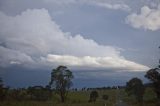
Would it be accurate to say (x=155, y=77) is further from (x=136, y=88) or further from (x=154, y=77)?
(x=136, y=88)

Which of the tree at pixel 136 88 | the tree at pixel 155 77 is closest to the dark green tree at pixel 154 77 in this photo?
the tree at pixel 155 77

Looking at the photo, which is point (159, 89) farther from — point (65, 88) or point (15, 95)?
point (15, 95)

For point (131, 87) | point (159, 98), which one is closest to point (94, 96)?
point (131, 87)

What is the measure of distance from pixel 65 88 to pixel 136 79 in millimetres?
20422

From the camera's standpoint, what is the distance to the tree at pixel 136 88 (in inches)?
3654

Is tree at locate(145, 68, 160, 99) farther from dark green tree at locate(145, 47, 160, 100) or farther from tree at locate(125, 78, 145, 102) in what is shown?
tree at locate(125, 78, 145, 102)

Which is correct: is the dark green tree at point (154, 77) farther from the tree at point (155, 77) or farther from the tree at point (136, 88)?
the tree at point (136, 88)

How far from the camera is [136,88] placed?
9456 centimetres

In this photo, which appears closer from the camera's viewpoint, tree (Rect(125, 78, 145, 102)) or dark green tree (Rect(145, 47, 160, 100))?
dark green tree (Rect(145, 47, 160, 100))

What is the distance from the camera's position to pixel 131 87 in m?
96.6

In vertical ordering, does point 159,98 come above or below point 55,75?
below

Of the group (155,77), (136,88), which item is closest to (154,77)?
(155,77)

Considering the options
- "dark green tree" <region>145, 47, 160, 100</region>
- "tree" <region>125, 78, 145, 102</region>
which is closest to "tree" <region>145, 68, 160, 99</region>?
"dark green tree" <region>145, 47, 160, 100</region>

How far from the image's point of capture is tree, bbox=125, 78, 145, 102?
9281 cm
